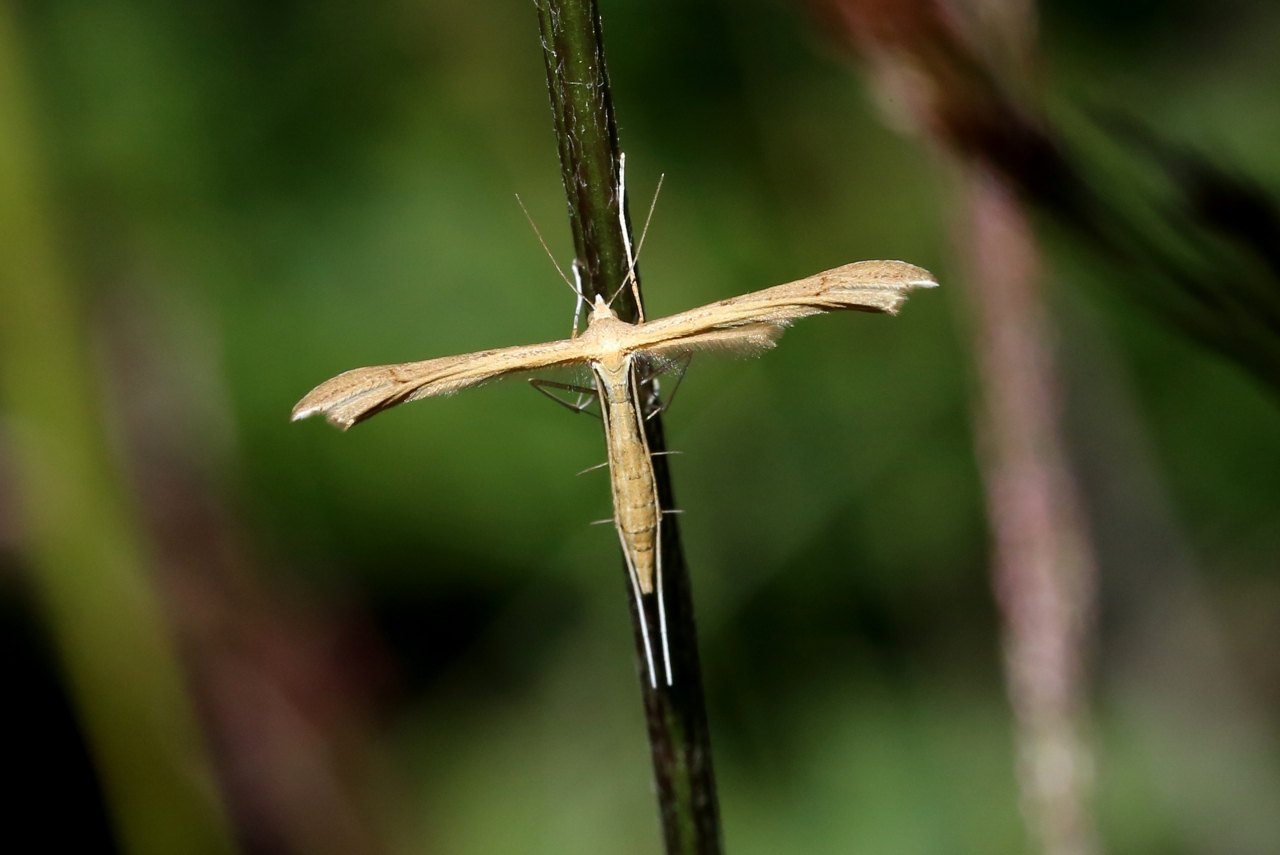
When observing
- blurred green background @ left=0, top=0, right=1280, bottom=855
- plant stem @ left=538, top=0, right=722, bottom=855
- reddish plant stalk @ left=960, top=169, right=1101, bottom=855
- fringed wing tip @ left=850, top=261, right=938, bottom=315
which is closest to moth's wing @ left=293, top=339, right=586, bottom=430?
plant stem @ left=538, top=0, right=722, bottom=855

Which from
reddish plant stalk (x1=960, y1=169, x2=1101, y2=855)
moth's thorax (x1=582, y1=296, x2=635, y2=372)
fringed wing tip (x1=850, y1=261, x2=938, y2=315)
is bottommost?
reddish plant stalk (x1=960, y1=169, x2=1101, y2=855)

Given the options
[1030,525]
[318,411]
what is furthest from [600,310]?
[1030,525]

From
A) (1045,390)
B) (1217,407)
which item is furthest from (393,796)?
(1217,407)

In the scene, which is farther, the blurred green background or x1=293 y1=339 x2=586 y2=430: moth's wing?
the blurred green background

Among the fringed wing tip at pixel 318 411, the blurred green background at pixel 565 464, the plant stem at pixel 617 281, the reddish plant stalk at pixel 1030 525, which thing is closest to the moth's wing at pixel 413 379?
the fringed wing tip at pixel 318 411

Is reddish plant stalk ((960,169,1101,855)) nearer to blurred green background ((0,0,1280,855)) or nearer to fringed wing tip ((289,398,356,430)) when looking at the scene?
fringed wing tip ((289,398,356,430))

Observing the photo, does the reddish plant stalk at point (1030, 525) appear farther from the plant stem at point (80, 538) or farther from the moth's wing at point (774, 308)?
the plant stem at point (80, 538)

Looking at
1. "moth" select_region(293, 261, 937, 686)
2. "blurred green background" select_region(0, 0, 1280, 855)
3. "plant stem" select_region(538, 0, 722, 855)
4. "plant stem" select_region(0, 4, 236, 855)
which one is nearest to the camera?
"plant stem" select_region(538, 0, 722, 855)
